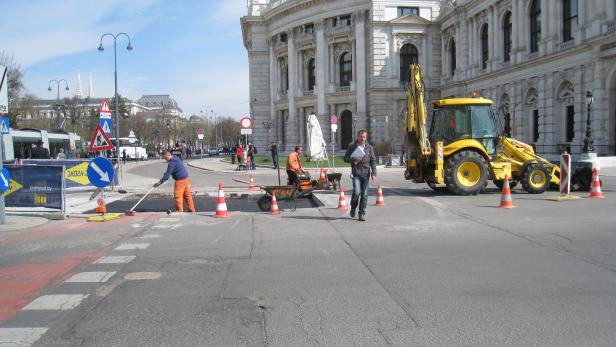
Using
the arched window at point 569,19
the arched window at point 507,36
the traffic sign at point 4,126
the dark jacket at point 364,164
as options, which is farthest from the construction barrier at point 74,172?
the arched window at point 507,36

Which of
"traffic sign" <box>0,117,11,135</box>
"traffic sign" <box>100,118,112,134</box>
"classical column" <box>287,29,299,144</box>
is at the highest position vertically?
"classical column" <box>287,29,299,144</box>

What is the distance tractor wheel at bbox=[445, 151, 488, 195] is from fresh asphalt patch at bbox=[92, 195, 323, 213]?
3918 mm

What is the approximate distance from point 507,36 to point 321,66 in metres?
21.7

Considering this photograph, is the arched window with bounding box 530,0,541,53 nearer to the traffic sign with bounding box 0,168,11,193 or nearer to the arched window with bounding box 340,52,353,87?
the arched window with bounding box 340,52,353,87

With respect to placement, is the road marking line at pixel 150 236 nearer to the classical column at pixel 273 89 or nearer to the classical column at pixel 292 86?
the classical column at pixel 292 86

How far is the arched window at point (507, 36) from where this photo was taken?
4228cm

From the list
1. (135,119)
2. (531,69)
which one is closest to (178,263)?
(531,69)

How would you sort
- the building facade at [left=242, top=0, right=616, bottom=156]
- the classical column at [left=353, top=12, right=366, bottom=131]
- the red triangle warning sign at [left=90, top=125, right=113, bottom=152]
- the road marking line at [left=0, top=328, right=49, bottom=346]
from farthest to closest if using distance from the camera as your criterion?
the classical column at [left=353, top=12, right=366, bottom=131] < the building facade at [left=242, top=0, right=616, bottom=156] < the red triangle warning sign at [left=90, top=125, right=113, bottom=152] < the road marking line at [left=0, top=328, right=49, bottom=346]

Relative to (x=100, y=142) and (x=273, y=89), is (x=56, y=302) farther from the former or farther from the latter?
(x=273, y=89)

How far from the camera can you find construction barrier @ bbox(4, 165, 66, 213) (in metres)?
12.8

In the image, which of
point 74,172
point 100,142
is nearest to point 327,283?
point 100,142

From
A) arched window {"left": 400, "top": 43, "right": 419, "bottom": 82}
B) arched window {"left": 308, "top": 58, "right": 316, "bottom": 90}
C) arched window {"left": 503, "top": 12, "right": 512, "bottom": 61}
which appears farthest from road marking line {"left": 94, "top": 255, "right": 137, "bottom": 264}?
arched window {"left": 308, "top": 58, "right": 316, "bottom": 90}

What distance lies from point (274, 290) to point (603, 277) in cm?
383

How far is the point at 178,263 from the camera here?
7.53 meters
